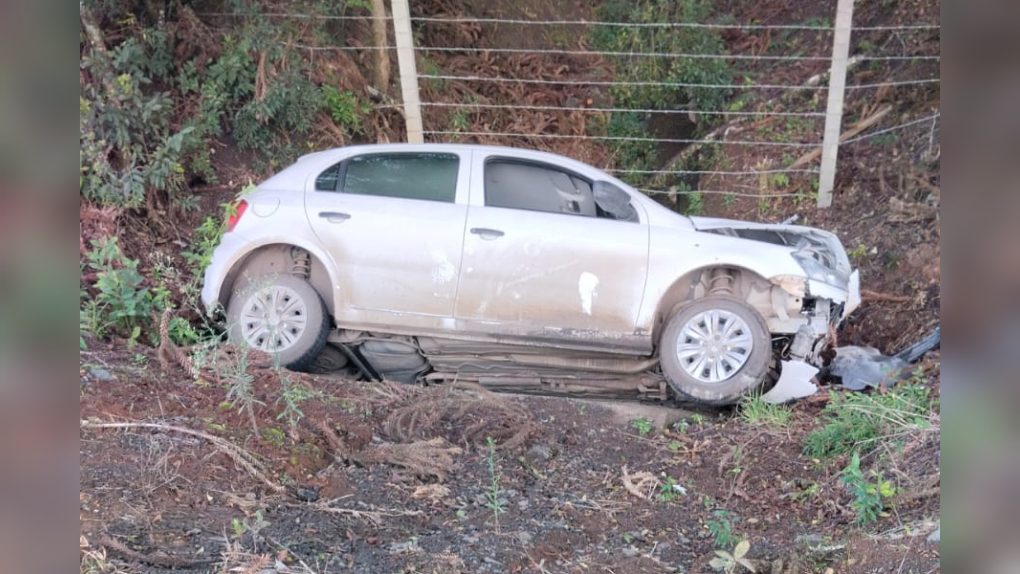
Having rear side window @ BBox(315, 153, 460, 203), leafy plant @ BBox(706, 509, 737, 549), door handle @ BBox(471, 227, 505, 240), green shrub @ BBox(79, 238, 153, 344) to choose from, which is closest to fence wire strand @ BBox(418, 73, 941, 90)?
rear side window @ BBox(315, 153, 460, 203)

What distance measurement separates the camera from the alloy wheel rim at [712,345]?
5883 mm

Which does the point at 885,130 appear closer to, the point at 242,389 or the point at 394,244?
the point at 394,244

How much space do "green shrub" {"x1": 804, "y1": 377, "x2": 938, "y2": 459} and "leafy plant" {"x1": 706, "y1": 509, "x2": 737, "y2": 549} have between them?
1.06 meters

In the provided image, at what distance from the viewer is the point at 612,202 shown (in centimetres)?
615

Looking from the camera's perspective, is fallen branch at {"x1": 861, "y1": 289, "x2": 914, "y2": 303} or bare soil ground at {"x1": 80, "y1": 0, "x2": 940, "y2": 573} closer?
bare soil ground at {"x1": 80, "y1": 0, "x2": 940, "y2": 573}

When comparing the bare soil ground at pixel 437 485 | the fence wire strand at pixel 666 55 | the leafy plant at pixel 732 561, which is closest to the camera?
the leafy plant at pixel 732 561

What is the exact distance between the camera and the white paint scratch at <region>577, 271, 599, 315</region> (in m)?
5.98

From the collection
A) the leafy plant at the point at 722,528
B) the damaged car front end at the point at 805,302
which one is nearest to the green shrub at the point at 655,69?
the damaged car front end at the point at 805,302

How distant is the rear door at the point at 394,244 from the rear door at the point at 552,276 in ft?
0.43

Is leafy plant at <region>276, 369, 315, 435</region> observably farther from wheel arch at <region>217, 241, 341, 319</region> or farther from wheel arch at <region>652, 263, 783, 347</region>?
wheel arch at <region>652, 263, 783, 347</region>

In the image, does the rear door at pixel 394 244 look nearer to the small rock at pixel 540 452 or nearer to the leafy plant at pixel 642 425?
the small rock at pixel 540 452
